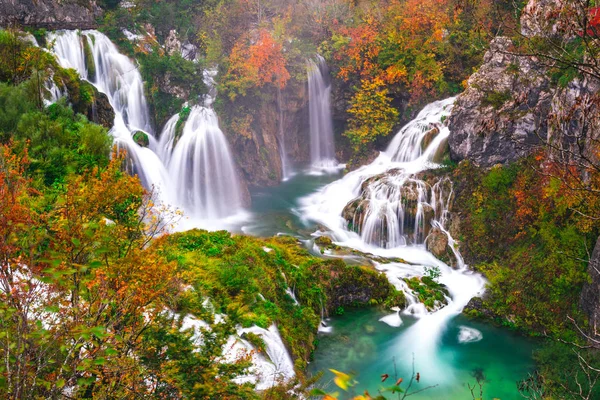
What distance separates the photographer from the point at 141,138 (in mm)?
17141

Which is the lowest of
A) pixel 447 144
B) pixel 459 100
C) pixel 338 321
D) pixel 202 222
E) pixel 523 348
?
pixel 523 348

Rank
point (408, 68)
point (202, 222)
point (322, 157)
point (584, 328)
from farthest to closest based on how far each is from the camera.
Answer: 1. point (322, 157)
2. point (408, 68)
3. point (202, 222)
4. point (584, 328)

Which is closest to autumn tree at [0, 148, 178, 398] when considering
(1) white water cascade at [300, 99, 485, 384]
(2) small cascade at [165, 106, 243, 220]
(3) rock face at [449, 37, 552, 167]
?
(1) white water cascade at [300, 99, 485, 384]

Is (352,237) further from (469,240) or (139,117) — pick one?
(139,117)

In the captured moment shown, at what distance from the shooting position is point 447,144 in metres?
17.5

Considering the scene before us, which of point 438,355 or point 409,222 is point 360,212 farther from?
point 438,355

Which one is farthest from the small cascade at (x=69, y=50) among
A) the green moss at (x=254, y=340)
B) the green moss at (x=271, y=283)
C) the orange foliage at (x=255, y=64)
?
the green moss at (x=254, y=340)

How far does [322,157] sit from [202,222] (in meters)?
10.8

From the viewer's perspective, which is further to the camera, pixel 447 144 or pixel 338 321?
pixel 447 144

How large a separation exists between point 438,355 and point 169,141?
47.8ft

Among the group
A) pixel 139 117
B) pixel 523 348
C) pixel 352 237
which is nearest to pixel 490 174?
pixel 352 237

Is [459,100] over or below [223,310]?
over

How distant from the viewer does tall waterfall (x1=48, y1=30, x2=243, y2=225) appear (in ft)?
56.8

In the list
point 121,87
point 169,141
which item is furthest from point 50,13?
point 169,141
